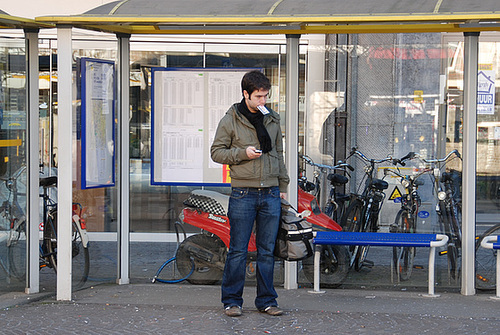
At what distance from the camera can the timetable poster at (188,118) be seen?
7328 mm

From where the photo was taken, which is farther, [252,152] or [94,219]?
[94,219]

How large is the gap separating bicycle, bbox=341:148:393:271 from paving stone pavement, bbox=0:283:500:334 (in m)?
0.65

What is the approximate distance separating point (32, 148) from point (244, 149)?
2086 millimetres

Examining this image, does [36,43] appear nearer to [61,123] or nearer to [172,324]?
[61,123]

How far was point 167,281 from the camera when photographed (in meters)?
7.45

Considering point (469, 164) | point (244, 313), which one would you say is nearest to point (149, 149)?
point (244, 313)

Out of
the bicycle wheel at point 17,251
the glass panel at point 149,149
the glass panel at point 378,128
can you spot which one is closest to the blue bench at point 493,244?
the glass panel at point 378,128

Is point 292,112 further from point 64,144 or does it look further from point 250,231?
point 64,144

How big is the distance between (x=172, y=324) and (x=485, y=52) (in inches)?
140

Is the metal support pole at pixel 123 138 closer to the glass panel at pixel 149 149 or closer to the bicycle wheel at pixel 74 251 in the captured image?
the glass panel at pixel 149 149

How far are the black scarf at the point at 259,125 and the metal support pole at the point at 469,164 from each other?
75.4 inches

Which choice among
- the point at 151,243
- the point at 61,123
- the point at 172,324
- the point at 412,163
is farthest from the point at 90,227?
the point at 412,163

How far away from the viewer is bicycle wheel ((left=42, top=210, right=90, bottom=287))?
698 centimetres

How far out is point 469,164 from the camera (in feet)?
22.4
